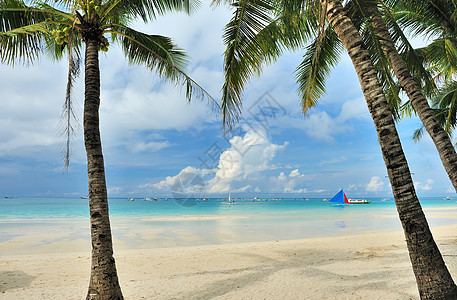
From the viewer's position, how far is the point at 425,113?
18.2ft

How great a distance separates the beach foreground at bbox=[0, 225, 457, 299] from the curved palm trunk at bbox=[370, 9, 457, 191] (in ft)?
7.28

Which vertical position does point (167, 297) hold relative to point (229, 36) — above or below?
below

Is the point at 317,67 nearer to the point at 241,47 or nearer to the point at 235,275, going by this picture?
the point at 241,47

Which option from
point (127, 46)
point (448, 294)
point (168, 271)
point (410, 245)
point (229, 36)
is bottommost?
point (168, 271)

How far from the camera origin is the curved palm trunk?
202 inches

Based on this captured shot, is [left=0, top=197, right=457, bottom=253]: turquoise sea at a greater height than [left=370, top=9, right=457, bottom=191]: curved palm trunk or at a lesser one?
lesser

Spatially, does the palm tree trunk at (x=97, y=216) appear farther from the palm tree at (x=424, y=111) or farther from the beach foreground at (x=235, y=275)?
the palm tree at (x=424, y=111)

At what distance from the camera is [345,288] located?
17.8 ft

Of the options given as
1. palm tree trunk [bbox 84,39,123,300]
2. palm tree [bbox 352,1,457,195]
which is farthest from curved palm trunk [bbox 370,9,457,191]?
palm tree trunk [bbox 84,39,123,300]

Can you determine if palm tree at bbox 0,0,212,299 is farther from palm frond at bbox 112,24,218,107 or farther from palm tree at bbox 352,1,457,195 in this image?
palm tree at bbox 352,1,457,195

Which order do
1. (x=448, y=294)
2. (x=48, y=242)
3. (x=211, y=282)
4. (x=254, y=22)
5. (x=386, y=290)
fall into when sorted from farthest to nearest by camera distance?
(x=48, y=242) < (x=211, y=282) < (x=254, y=22) < (x=386, y=290) < (x=448, y=294)

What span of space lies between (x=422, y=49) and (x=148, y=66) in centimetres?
906

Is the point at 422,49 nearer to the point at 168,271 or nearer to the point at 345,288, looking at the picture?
the point at 345,288

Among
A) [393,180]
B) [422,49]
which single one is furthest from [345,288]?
[422,49]
